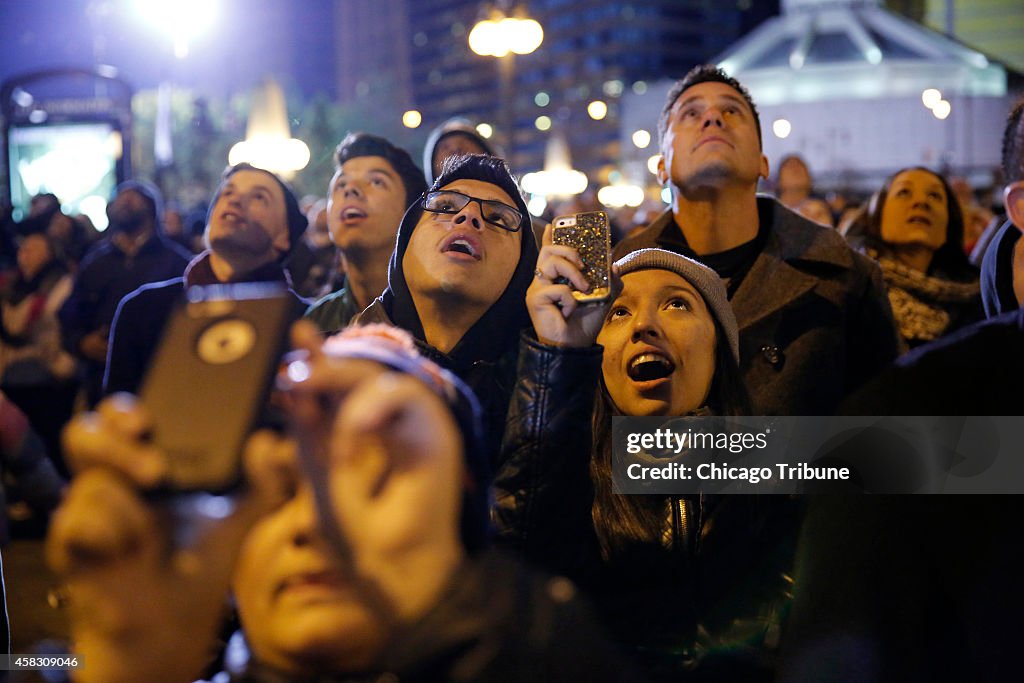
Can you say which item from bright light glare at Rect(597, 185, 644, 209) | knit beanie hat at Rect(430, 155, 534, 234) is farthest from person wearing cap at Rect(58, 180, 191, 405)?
bright light glare at Rect(597, 185, 644, 209)

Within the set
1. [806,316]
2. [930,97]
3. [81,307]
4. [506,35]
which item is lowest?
[930,97]

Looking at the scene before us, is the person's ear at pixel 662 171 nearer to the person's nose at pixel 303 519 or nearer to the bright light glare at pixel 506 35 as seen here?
the person's nose at pixel 303 519

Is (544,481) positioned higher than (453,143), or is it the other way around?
(453,143)

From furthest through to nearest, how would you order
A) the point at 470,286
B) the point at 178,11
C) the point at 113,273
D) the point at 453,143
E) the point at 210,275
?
the point at 178,11 < the point at 113,273 < the point at 453,143 < the point at 210,275 < the point at 470,286

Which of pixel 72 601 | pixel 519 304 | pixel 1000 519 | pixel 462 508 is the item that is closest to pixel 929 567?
pixel 1000 519

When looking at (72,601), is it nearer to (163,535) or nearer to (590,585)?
(163,535)

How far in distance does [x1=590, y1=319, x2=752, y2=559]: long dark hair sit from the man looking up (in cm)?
174

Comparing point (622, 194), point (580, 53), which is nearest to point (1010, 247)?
point (622, 194)

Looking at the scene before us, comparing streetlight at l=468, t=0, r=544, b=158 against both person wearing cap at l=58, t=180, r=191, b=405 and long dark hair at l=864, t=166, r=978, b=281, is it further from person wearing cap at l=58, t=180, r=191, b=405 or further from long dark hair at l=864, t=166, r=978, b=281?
long dark hair at l=864, t=166, r=978, b=281

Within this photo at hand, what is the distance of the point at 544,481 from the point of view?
6.63 feet

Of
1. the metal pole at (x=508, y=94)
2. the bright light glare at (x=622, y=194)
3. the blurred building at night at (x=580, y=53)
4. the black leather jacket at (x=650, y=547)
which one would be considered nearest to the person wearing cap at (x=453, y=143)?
the black leather jacket at (x=650, y=547)

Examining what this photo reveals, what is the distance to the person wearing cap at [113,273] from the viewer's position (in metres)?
5.89

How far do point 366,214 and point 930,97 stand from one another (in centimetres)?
6106

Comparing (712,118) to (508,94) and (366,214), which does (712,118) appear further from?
(508,94)
